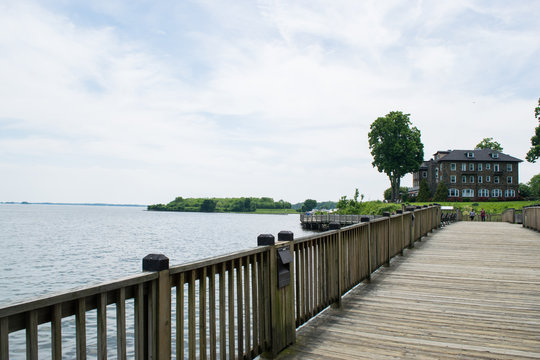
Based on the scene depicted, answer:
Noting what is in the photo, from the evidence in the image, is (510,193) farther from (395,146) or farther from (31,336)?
(31,336)

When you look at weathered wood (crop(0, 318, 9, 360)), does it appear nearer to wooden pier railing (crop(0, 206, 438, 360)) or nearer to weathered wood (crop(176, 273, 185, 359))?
wooden pier railing (crop(0, 206, 438, 360))

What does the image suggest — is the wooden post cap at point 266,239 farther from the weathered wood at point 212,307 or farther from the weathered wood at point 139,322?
the weathered wood at point 139,322

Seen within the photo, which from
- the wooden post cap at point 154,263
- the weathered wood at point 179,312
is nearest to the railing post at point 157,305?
the wooden post cap at point 154,263

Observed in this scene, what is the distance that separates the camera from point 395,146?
6438 centimetres

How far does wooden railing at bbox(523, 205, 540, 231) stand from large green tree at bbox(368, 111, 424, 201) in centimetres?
4323

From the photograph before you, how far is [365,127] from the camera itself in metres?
72.4

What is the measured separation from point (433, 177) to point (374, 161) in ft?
60.7

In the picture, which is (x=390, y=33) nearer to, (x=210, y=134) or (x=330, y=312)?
(x=330, y=312)

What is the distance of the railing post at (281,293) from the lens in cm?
395

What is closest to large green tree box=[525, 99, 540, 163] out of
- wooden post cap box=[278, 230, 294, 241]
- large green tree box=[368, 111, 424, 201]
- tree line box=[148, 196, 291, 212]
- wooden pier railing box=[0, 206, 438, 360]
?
large green tree box=[368, 111, 424, 201]

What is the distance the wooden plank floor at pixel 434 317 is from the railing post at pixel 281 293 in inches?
5.8

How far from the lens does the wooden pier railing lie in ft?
6.57

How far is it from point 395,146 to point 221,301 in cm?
6446

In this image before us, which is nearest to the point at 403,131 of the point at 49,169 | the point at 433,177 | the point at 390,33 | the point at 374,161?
the point at 374,161
